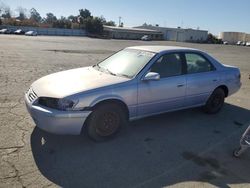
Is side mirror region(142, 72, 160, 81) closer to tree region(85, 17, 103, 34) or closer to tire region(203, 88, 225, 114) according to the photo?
tire region(203, 88, 225, 114)

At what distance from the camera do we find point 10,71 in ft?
36.4

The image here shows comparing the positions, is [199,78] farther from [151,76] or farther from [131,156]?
[131,156]

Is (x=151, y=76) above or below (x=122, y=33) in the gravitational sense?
above

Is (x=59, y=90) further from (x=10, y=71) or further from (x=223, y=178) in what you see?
(x=10, y=71)

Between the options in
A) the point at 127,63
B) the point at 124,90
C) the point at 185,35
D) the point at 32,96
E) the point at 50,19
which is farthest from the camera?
the point at 50,19

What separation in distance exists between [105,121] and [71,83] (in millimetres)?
833

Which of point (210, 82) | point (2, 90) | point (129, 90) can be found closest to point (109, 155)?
point (129, 90)

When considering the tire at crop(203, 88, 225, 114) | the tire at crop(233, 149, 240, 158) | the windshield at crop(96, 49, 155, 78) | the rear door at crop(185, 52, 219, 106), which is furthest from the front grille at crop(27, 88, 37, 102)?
the tire at crop(203, 88, 225, 114)

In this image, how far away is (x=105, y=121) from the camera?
473cm

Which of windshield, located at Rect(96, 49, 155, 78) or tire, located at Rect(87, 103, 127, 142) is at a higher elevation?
windshield, located at Rect(96, 49, 155, 78)

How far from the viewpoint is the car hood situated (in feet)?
14.6

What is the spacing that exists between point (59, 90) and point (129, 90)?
1.15 m

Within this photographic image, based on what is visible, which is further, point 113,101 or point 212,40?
point 212,40

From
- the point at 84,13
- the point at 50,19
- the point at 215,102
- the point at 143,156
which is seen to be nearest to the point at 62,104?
the point at 143,156
